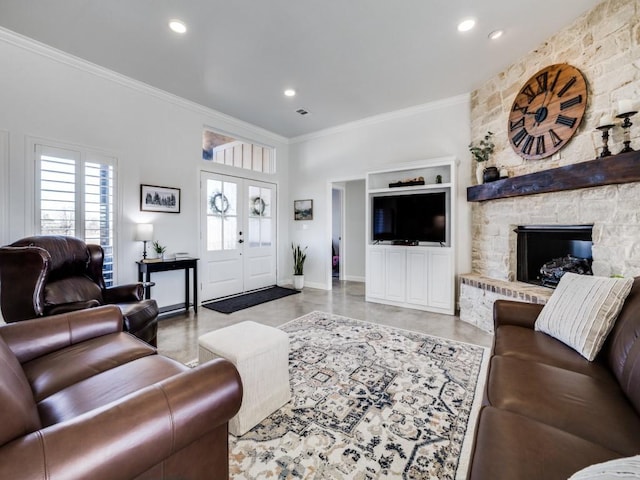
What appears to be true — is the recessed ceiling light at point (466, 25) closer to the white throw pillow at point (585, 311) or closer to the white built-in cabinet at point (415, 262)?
the white built-in cabinet at point (415, 262)

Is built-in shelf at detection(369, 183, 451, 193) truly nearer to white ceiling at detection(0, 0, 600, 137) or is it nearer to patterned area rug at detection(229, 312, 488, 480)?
white ceiling at detection(0, 0, 600, 137)

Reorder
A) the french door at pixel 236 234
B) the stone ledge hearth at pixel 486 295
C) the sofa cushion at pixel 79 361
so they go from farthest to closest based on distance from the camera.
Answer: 1. the french door at pixel 236 234
2. the stone ledge hearth at pixel 486 295
3. the sofa cushion at pixel 79 361

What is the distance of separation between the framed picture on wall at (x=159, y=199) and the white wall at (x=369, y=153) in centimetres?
244

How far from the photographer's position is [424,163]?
4.23m

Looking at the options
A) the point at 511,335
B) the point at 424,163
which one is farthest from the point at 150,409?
the point at 424,163

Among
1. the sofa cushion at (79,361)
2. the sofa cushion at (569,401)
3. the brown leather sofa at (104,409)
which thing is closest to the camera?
the brown leather sofa at (104,409)

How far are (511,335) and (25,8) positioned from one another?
14.7 feet

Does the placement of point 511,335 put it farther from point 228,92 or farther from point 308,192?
point 308,192

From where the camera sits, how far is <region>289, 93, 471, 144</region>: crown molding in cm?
409

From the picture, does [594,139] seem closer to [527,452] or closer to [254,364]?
[527,452]

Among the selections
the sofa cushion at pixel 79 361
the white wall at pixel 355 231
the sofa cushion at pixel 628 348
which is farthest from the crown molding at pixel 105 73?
the sofa cushion at pixel 628 348

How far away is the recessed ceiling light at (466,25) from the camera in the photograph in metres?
2.59

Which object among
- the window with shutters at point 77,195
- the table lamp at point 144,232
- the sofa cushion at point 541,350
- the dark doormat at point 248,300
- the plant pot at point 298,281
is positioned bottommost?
the dark doormat at point 248,300

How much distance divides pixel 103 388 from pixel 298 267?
4.48 metres
